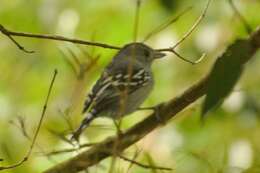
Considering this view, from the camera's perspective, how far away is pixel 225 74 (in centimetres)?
189

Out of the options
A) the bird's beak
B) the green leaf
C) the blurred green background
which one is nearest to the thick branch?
the green leaf

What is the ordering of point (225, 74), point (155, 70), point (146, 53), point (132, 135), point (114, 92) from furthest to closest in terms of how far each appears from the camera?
point (155, 70) → point (146, 53) → point (114, 92) → point (132, 135) → point (225, 74)

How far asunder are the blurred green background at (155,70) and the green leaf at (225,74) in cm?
192

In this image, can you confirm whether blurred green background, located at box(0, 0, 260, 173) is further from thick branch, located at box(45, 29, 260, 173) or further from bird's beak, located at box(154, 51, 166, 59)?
thick branch, located at box(45, 29, 260, 173)

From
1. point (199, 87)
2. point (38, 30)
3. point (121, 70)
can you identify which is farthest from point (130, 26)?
point (199, 87)

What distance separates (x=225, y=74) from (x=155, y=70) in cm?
314

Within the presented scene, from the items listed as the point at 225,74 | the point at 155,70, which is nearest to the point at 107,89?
the point at 155,70

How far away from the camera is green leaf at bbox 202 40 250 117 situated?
5.99ft

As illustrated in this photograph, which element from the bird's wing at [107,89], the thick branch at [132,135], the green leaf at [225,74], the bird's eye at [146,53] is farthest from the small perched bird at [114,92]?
the green leaf at [225,74]

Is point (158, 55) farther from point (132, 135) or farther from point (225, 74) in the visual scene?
point (225, 74)

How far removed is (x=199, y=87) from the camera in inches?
105

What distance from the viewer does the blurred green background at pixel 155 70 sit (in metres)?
4.18

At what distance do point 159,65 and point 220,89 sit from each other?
3.24 meters

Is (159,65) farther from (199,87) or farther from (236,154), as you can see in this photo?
(199,87)
